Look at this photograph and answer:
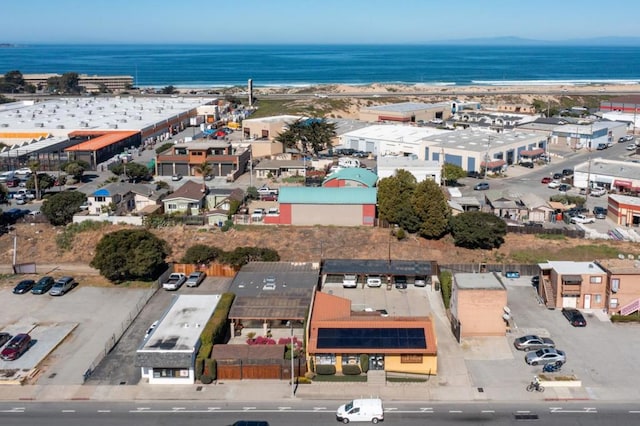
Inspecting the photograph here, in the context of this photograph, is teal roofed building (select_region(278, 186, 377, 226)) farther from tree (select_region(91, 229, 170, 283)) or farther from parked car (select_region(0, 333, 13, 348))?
parked car (select_region(0, 333, 13, 348))

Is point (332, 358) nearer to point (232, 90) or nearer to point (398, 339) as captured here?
point (398, 339)

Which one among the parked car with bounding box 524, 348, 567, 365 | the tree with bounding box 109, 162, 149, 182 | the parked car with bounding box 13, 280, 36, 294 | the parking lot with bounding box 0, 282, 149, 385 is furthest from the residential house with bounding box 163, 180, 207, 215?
the parked car with bounding box 524, 348, 567, 365

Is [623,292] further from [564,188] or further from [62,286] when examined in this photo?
[62,286]

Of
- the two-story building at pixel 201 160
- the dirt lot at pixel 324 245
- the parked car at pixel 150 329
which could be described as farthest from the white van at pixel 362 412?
the two-story building at pixel 201 160

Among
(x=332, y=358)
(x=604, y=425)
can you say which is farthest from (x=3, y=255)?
(x=604, y=425)

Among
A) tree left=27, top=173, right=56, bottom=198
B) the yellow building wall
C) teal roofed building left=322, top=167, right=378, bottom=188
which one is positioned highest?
teal roofed building left=322, top=167, right=378, bottom=188

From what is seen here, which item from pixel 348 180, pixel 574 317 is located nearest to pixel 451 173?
pixel 348 180

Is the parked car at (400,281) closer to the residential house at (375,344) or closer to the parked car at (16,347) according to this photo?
the residential house at (375,344)
